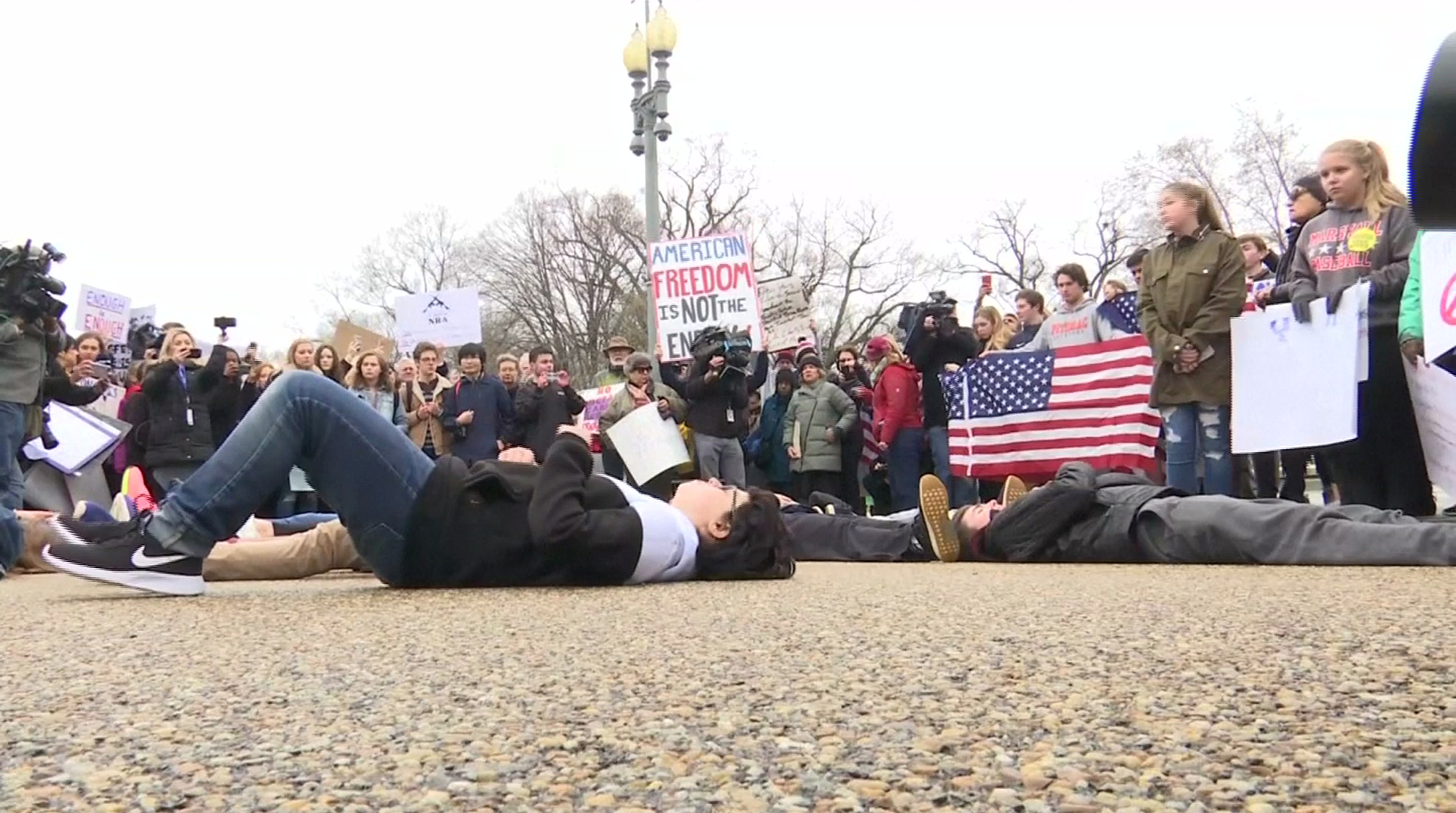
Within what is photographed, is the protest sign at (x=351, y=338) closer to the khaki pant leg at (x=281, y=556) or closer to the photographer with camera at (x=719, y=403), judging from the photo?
the photographer with camera at (x=719, y=403)

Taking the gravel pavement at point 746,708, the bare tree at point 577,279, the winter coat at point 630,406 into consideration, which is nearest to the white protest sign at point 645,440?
the winter coat at point 630,406

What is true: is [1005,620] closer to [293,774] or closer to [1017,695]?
[1017,695]

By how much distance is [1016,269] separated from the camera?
4069cm

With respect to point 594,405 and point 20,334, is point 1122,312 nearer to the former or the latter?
point 20,334

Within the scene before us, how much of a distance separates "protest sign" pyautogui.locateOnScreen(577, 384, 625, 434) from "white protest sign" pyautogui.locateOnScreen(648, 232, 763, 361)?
1400 millimetres

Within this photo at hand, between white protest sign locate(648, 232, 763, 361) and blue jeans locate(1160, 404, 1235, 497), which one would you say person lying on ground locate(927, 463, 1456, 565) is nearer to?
blue jeans locate(1160, 404, 1235, 497)

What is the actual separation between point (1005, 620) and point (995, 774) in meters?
1.58

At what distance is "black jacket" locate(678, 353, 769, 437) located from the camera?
9414mm

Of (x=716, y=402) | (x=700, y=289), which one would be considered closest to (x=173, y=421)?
(x=716, y=402)

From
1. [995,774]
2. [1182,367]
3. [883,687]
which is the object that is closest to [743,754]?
[995,774]

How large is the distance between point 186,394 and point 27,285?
2526 mm

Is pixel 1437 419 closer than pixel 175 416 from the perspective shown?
Yes

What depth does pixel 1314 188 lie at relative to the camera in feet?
22.0

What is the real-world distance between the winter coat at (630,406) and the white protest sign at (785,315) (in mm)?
2039
